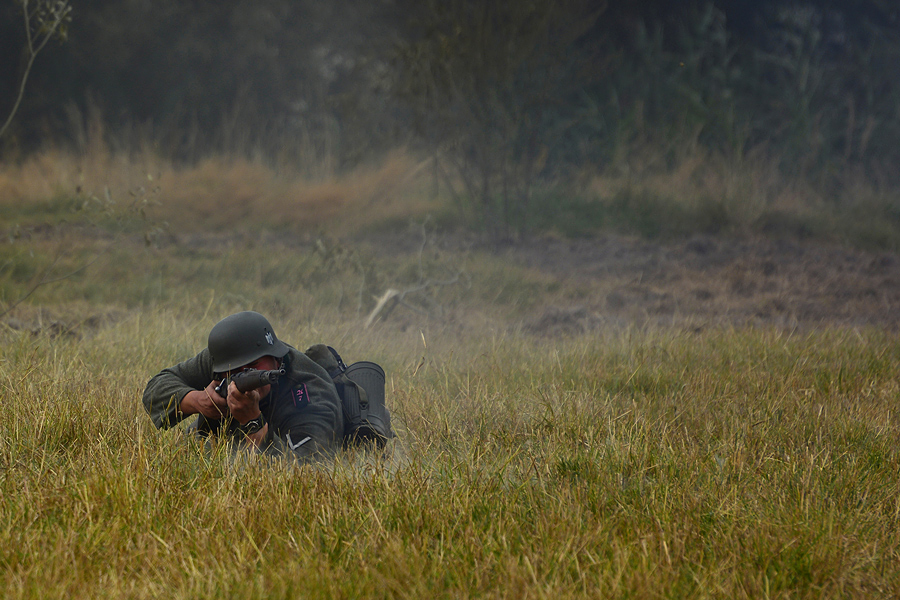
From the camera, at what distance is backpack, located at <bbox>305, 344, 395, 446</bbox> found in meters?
3.15

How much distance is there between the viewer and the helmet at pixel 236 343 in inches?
111

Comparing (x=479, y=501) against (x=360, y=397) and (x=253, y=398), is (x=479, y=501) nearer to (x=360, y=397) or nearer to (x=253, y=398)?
(x=253, y=398)

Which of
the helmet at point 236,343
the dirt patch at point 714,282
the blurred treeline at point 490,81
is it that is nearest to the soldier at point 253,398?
the helmet at point 236,343

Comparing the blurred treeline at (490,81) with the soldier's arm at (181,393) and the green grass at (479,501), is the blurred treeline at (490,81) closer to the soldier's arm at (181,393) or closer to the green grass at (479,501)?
the soldier's arm at (181,393)

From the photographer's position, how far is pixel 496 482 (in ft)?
8.09

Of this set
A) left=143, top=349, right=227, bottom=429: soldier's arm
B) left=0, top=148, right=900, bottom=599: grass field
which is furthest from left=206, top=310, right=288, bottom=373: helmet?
left=0, top=148, right=900, bottom=599: grass field

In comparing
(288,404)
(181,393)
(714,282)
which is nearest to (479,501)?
(288,404)

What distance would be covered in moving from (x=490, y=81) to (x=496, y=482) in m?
6.77

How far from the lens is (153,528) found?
84.7 inches

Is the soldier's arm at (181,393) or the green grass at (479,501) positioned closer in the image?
the green grass at (479,501)

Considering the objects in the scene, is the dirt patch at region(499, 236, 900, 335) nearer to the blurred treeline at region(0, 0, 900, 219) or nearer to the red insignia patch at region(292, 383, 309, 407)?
the blurred treeline at region(0, 0, 900, 219)

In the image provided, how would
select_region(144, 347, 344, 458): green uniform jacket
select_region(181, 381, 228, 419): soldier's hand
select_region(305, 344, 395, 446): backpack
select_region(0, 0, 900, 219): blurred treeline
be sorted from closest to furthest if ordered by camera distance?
select_region(181, 381, 228, 419): soldier's hand → select_region(144, 347, 344, 458): green uniform jacket → select_region(305, 344, 395, 446): backpack → select_region(0, 0, 900, 219): blurred treeline

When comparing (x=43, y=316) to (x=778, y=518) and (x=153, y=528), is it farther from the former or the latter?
(x=778, y=518)

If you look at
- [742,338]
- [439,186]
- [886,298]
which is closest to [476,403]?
[742,338]
